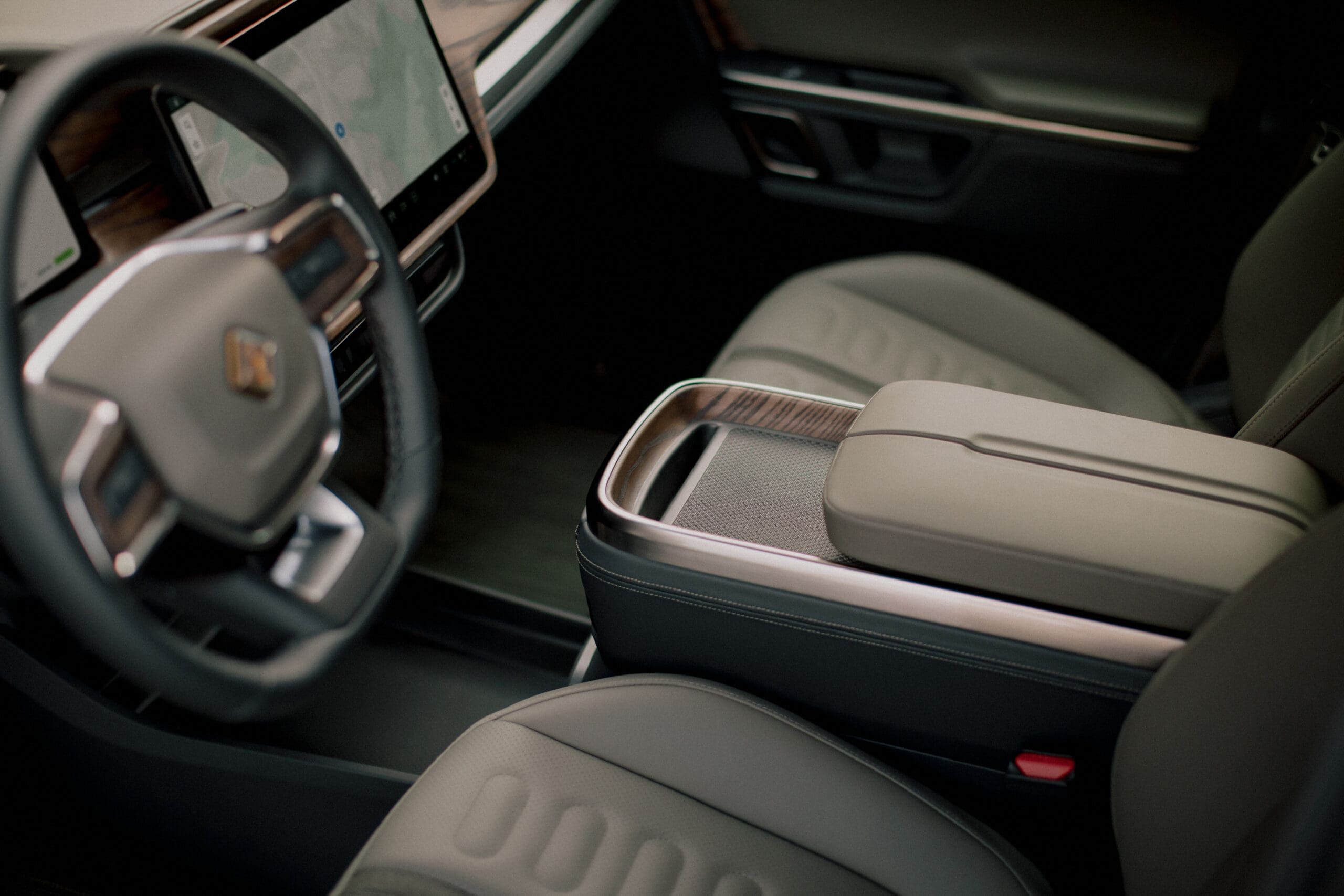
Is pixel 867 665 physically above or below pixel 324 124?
below

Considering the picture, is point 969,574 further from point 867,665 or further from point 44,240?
point 44,240

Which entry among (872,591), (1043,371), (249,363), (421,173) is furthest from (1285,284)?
(249,363)

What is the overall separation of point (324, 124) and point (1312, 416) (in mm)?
808

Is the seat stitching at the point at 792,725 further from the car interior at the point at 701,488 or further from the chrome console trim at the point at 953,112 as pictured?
the chrome console trim at the point at 953,112

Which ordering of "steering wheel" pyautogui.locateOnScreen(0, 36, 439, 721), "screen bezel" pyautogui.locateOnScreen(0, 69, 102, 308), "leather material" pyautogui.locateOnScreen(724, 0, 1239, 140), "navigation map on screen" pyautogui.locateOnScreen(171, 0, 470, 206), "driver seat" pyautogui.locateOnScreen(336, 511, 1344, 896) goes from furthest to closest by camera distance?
"leather material" pyautogui.locateOnScreen(724, 0, 1239, 140) < "navigation map on screen" pyautogui.locateOnScreen(171, 0, 470, 206) < "screen bezel" pyautogui.locateOnScreen(0, 69, 102, 308) < "driver seat" pyautogui.locateOnScreen(336, 511, 1344, 896) < "steering wheel" pyautogui.locateOnScreen(0, 36, 439, 721)

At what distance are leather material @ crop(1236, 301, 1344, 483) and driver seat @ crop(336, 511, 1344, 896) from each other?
23 cm

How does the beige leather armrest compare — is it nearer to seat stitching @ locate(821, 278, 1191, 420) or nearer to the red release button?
the red release button

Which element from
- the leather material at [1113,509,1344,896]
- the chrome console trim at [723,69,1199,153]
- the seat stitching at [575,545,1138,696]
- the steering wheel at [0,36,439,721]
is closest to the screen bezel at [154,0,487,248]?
the steering wheel at [0,36,439,721]

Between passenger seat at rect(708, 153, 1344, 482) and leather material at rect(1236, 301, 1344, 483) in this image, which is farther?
passenger seat at rect(708, 153, 1344, 482)

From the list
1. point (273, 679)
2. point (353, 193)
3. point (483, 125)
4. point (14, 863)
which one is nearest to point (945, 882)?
point (273, 679)

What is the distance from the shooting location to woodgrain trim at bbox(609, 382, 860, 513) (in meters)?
0.99

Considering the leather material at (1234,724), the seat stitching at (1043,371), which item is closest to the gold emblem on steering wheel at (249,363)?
the leather material at (1234,724)

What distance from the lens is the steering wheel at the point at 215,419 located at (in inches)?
18.1

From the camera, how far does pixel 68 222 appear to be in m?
0.71
